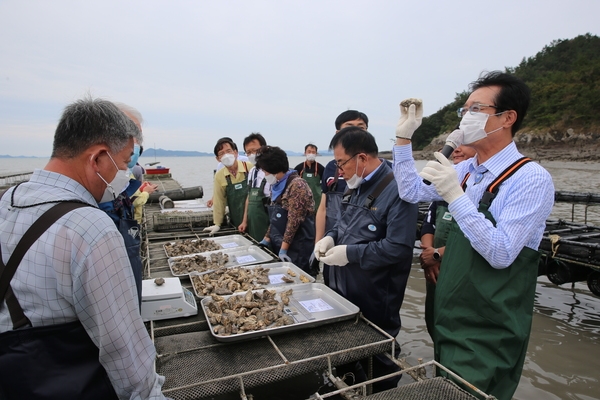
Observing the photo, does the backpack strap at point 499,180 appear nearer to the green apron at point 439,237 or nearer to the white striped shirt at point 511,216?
the white striped shirt at point 511,216

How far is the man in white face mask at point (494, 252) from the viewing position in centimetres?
179

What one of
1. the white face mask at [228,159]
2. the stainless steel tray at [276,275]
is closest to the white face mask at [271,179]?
the stainless steel tray at [276,275]

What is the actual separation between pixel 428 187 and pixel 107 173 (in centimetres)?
200

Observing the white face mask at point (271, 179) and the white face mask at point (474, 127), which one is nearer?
the white face mask at point (474, 127)

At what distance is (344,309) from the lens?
2.58m

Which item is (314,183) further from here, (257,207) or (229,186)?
(257,207)

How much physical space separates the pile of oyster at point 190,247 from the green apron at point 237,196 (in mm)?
971

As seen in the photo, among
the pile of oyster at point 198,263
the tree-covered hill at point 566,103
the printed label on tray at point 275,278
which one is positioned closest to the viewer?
the printed label on tray at point 275,278

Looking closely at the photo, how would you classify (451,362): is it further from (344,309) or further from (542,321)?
(542,321)

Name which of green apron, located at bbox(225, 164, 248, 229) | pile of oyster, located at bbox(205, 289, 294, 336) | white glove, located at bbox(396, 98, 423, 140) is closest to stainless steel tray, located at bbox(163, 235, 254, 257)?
green apron, located at bbox(225, 164, 248, 229)

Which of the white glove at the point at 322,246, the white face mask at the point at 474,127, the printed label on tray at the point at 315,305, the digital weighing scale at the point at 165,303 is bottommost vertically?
the printed label on tray at the point at 315,305

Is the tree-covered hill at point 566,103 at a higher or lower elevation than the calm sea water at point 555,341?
higher

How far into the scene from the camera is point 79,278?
1233mm

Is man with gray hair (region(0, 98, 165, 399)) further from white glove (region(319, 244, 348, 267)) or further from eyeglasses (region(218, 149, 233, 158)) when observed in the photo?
eyeglasses (region(218, 149, 233, 158))
